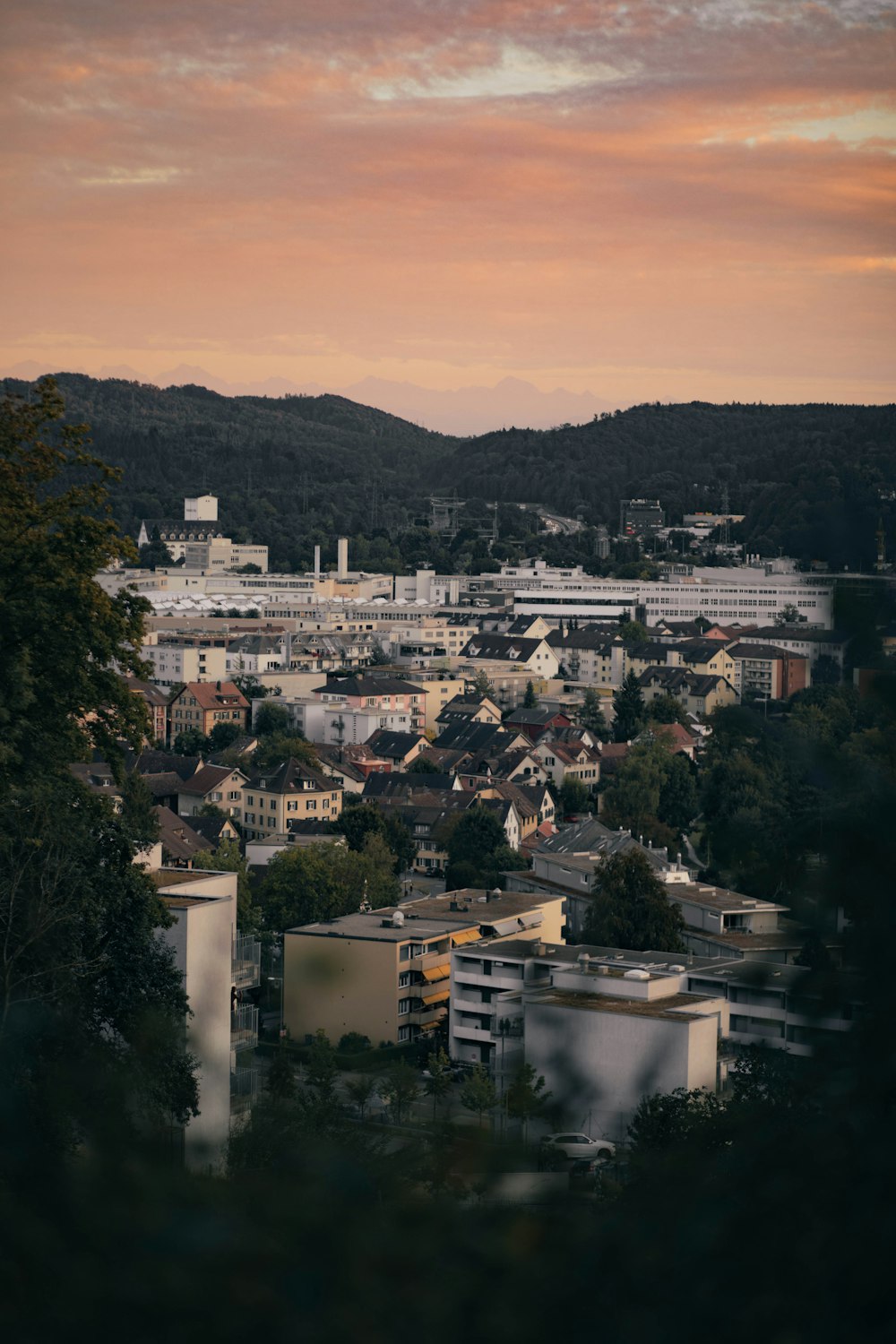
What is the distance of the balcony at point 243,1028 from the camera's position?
5.17 metres

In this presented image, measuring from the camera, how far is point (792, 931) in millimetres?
1241

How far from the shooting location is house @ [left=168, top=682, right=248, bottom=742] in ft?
68.6

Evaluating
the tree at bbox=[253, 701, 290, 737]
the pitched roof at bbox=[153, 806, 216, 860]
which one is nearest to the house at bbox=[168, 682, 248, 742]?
the tree at bbox=[253, 701, 290, 737]

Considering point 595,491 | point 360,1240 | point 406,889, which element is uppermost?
point 595,491

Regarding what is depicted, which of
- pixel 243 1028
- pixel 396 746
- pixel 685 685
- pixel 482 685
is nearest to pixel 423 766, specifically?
pixel 396 746

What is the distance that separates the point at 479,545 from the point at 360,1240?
4027cm

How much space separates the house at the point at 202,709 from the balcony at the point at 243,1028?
15.3 meters

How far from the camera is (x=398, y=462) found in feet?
229

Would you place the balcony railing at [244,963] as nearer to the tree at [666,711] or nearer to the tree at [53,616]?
the tree at [53,616]

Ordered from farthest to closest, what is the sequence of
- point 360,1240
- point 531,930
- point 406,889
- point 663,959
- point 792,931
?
point 406,889 → point 531,930 → point 663,959 → point 792,931 → point 360,1240

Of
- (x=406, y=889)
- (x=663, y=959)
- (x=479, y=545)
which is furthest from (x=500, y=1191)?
(x=479, y=545)

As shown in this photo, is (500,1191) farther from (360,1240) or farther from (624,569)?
(624,569)

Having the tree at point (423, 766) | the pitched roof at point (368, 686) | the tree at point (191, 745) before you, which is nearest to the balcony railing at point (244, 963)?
the tree at point (423, 766)

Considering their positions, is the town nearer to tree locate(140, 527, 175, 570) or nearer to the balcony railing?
the balcony railing
